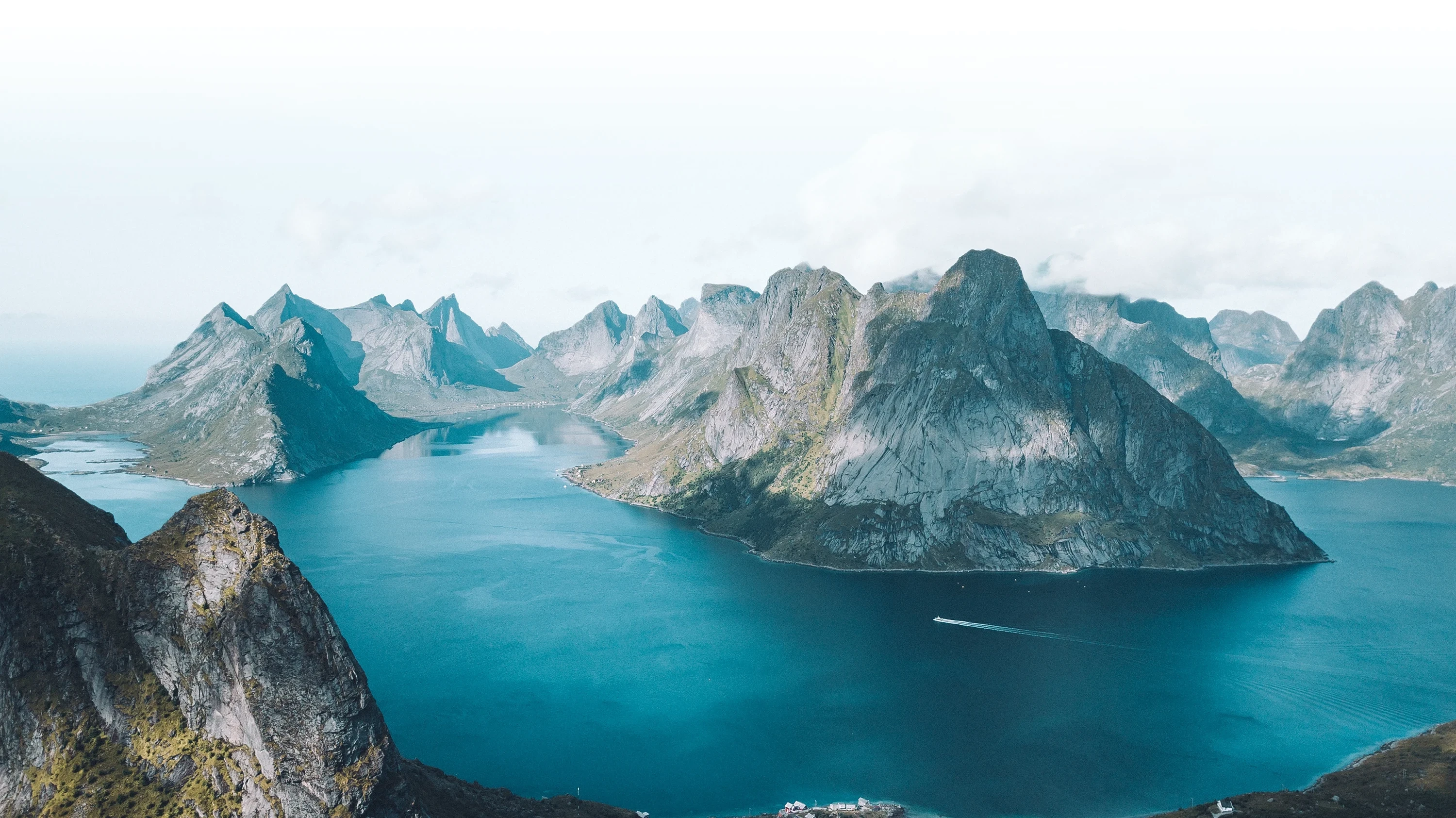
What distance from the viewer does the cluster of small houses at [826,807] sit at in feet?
391

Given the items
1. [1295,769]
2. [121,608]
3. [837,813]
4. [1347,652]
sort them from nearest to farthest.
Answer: [121,608], [837,813], [1295,769], [1347,652]

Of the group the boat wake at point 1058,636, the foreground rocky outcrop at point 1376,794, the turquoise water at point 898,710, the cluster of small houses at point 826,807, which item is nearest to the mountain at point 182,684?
the turquoise water at point 898,710

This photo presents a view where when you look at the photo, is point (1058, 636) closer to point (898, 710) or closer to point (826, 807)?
point (898, 710)

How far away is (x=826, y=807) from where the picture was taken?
12188 centimetres

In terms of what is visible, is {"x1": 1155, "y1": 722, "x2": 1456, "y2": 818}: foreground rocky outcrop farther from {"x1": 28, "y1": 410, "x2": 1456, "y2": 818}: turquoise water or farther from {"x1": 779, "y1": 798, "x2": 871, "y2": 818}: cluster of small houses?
{"x1": 779, "y1": 798, "x2": 871, "y2": 818}: cluster of small houses

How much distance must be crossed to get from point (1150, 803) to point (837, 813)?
45.8m

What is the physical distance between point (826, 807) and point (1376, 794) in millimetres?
73327

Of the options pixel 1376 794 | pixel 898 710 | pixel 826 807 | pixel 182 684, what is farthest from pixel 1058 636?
pixel 182 684

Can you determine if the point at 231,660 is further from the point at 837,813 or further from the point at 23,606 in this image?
the point at 837,813

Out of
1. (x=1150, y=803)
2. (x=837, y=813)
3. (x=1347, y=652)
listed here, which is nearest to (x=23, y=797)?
(x=837, y=813)

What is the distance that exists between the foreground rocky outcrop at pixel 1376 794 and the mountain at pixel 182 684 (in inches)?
4007

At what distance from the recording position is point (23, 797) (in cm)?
8169

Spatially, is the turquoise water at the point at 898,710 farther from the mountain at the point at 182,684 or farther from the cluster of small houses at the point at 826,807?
the mountain at the point at 182,684

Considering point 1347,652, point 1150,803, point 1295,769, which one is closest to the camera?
point 1150,803
